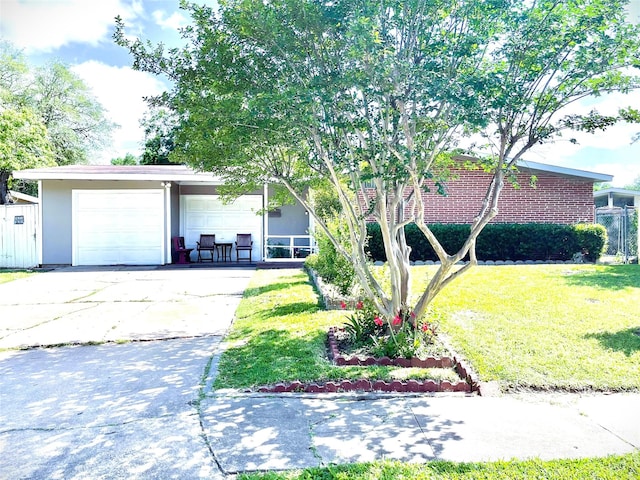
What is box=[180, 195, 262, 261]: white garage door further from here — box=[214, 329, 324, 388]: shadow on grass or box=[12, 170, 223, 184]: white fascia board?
box=[214, 329, 324, 388]: shadow on grass

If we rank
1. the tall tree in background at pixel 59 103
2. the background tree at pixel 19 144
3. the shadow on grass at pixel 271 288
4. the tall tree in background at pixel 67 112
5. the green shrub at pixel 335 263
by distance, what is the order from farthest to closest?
the tall tree in background at pixel 67 112, the tall tree in background at pixel 59 103, the background tree at pixel 19 144, the shadow on grass at pixel 271 288, the green shrub at pixel 335 263

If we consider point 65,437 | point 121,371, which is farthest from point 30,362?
point 65,437

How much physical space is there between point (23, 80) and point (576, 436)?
2901 centimetres

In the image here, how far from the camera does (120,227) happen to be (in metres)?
14.4

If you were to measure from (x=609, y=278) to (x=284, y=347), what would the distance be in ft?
23.8

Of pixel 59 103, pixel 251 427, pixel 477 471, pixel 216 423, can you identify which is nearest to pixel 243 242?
pixel 216 423

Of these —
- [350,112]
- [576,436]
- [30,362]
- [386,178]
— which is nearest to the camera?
[576,436]

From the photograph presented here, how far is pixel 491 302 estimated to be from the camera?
7.23 m

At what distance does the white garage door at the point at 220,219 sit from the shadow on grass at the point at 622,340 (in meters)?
11.5

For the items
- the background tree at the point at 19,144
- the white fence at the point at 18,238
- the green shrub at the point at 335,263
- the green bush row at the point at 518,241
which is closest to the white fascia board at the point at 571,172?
the green bush row at the point at 518,241

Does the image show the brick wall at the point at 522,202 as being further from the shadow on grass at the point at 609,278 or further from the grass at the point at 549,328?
the grass at the point at 549,328

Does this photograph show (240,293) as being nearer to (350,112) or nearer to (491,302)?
(491,302)

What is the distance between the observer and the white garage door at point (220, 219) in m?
15.7

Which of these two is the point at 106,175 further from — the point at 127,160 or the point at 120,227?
the point at 127,160
